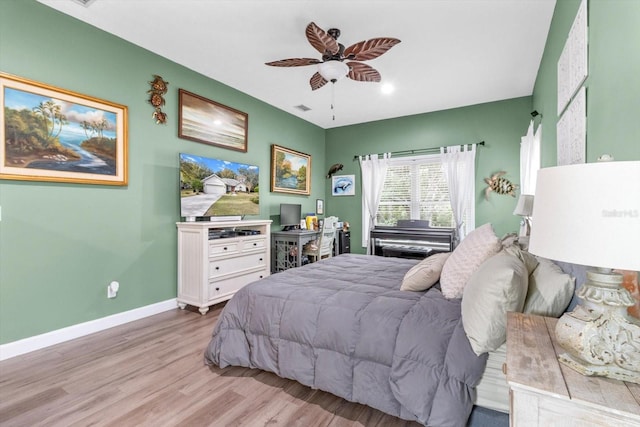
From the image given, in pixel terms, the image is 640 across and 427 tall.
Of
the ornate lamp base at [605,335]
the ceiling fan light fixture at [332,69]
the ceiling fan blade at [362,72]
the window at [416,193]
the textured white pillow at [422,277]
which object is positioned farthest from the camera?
the window at [416,193]

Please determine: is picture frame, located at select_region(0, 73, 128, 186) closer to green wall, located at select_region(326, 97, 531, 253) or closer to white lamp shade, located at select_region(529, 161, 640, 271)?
white lamp shade, located at select_region(529, 161, 640, 271)

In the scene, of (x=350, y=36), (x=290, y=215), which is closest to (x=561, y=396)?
(x=350, y=36)

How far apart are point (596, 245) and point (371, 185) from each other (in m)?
4.93

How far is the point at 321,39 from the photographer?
234 centimetres

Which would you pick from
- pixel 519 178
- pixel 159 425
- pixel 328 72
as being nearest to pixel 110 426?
pixel 159 425

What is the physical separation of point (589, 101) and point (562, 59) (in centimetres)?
86

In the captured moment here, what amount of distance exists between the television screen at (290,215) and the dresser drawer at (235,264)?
36.8 inches

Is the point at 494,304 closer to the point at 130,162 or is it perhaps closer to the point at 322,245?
the point at 130,162

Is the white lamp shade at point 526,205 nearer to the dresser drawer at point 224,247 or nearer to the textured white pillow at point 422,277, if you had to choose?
the textured white pillow at point 422,277

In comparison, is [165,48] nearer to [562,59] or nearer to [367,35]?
[367,35]

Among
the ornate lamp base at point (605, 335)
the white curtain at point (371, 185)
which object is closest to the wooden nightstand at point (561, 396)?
the ornate lamp base at point (605, 335)

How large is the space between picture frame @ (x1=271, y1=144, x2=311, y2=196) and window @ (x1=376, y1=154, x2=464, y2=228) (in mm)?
1483

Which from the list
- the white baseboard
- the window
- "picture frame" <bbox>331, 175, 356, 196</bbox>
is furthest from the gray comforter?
"picture frame" <bbox>331, 175, 356, 196</bbox>

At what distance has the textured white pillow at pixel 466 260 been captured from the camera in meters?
1.72
